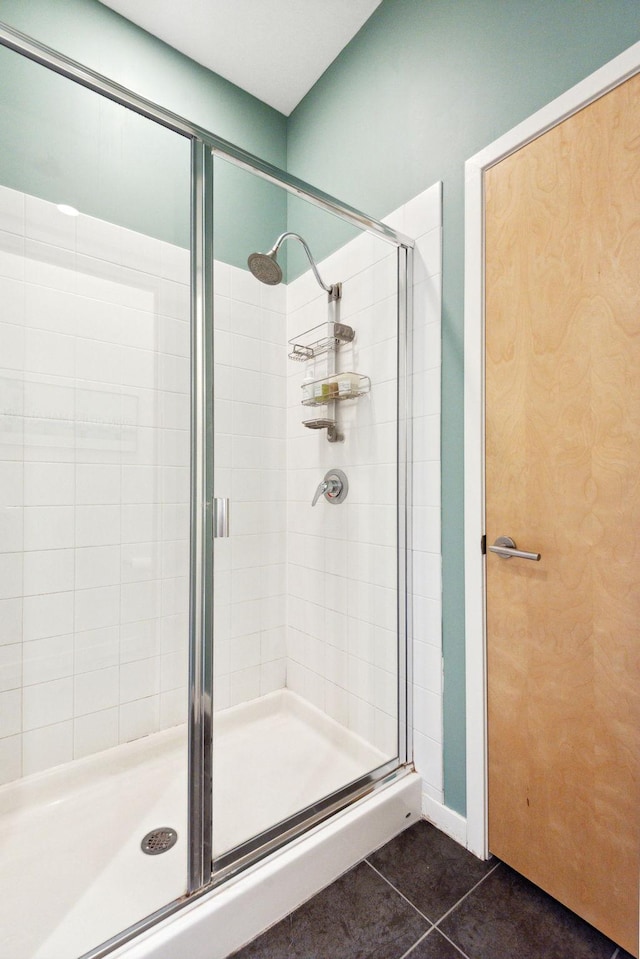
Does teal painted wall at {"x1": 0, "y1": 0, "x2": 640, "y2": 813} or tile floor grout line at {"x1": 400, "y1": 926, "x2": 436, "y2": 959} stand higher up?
teal painted wall at {"x1": 0, "y1": 0, "x2": 640, "y2": 813}

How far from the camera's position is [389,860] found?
1296mm

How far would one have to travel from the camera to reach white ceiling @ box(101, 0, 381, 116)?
5.52 feet

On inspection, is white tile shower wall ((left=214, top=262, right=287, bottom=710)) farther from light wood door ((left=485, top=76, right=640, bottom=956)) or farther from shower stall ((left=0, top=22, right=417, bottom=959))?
light wood door ((left=485, top=76, right=640, bottom=956))

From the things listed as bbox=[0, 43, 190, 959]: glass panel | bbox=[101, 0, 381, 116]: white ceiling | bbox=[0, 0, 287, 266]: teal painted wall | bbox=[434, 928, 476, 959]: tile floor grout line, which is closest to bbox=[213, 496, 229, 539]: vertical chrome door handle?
bbox=[0, 43, 190, 959]: glass panel

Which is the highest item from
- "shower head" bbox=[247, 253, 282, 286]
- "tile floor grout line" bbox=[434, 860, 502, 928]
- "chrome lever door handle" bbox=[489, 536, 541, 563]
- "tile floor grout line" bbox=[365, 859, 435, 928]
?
"shower head" bbox=[247, 253, 282, 286]

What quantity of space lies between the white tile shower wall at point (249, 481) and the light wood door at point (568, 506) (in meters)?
0.72

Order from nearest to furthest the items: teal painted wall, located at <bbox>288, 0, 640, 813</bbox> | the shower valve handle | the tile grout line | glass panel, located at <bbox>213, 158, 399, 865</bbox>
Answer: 1. the tile grout line
2. teal painted wall, located at <bbox>288, 0, 640, 813</bbox>
3. glass panel, located at <bbox>213, 158, 399, 865</bbox>
4. the shower valve handle

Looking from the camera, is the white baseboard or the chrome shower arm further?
the chrome shower arm

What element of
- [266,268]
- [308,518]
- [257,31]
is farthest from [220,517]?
[257,31]

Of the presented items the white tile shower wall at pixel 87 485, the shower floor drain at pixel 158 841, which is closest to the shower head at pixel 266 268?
the white tile shower wall at pixel 87 485

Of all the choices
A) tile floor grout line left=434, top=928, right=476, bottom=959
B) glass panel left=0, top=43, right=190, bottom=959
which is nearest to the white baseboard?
tile floor grout line left=434, top=928, right=476, bottom=959

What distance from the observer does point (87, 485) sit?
154cm

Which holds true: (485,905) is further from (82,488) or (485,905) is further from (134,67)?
(134,67)

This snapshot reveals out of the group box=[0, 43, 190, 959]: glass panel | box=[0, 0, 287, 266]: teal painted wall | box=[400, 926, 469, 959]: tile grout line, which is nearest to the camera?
box=[400, 926, 469, 959]: tile grout line
